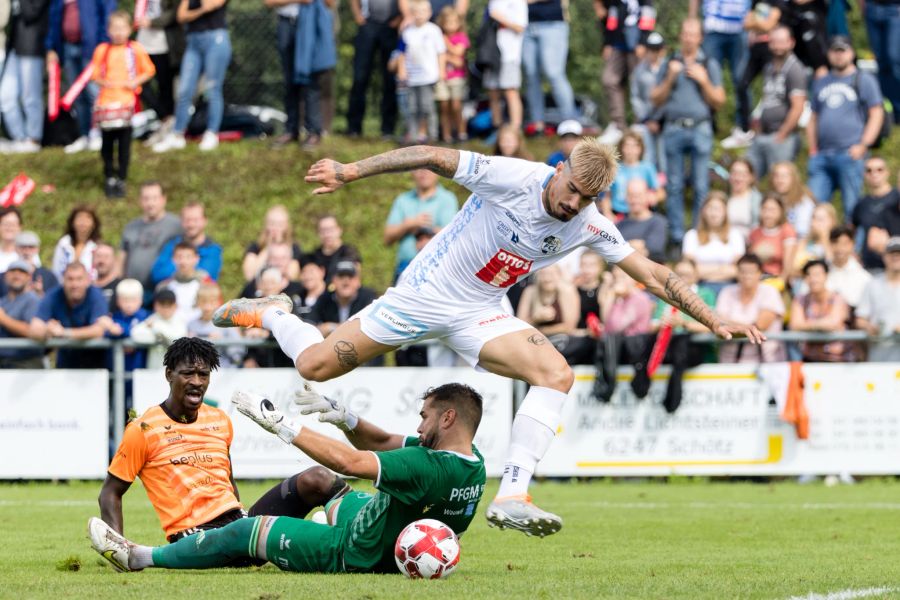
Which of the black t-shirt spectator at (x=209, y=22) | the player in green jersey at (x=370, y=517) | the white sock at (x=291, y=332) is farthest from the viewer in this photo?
the black t-shirt spectator at (x=209, y=22)

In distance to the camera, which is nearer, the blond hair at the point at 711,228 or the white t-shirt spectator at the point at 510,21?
the blond hair at the point at 711,228

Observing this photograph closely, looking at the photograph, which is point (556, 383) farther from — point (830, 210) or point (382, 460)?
point (830, 210)

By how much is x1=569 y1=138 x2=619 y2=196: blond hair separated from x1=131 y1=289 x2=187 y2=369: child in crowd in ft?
22.1

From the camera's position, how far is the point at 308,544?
25.6ft

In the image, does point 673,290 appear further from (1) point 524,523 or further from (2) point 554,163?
(2) point 554,163

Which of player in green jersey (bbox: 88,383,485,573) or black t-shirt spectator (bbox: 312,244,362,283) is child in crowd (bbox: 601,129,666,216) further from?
player in green jersey (bbox: 88,383,485,573)

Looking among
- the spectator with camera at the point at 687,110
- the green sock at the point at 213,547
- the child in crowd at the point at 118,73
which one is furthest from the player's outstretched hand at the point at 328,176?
the child in crowd at the point at 118,73

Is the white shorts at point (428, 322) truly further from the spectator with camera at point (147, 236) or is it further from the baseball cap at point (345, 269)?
the spectator with camera at point (147, 236)

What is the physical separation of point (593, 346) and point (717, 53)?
6897 millimetres

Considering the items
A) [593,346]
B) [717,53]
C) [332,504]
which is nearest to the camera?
[332,504]

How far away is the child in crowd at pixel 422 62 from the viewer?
62.3 feet

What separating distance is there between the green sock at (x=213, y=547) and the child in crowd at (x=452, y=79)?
1260 cm

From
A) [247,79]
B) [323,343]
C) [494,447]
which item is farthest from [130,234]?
[247,79]

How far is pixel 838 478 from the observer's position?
577 inches
